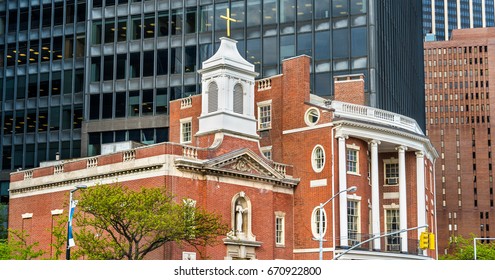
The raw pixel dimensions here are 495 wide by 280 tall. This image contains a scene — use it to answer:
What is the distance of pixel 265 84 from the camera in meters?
70.9

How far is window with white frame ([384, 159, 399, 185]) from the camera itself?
71.9 metres

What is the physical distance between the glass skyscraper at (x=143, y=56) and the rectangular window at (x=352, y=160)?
15.8 meters

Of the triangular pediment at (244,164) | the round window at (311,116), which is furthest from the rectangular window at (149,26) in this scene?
the triangular pediment at (244,164)

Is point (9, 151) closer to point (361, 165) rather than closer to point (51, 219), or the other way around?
point (51, 219)

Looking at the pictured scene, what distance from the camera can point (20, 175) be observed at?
2835 inches

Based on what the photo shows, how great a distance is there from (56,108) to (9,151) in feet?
26.6

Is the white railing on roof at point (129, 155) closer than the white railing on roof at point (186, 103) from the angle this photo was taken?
Yes

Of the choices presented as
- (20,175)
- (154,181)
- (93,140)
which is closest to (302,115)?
(154,181)

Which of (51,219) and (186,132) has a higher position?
(186,132)

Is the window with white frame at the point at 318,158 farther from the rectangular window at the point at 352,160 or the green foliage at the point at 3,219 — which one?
the green foliage at the point at 3,219

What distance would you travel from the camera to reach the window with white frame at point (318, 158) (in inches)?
2621

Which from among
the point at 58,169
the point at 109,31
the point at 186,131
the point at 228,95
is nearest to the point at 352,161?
the point at 228,95

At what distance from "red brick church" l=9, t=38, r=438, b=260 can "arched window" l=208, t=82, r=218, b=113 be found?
71 millimetres

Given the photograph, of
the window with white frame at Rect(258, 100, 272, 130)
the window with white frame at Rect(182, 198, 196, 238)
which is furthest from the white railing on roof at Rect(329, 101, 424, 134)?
the window with white frame at Rect(182, 198, 196, 238)
